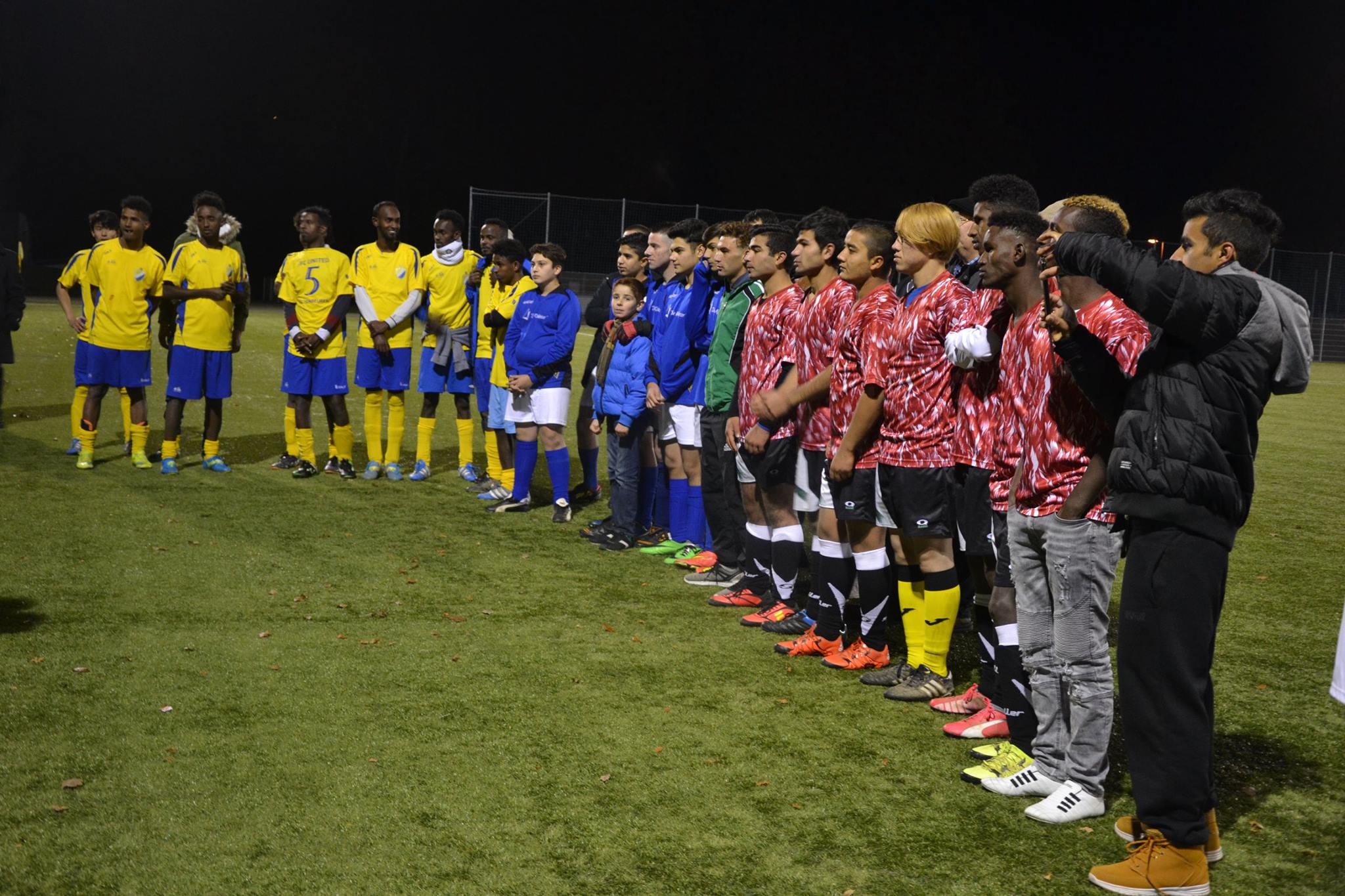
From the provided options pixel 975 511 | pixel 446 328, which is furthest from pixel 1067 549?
pixel 446 328

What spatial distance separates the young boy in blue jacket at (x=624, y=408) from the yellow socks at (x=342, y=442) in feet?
9.01

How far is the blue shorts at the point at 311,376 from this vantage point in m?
9.11

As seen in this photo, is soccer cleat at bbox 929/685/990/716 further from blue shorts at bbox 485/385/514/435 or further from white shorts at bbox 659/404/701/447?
blue shorts at bbox 485/385/514/435

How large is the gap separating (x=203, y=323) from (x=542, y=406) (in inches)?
125

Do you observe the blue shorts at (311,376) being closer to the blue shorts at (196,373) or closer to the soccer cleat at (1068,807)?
the blue shorts at (196,373)

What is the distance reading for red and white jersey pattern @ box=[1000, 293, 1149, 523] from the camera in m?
3.35

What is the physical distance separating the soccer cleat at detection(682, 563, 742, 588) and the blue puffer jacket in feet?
3.94

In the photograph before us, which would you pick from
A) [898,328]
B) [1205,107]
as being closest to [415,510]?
[898,328]

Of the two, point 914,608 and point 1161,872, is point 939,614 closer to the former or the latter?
point 914,608

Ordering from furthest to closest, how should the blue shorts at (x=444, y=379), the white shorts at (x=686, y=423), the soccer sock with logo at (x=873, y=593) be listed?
1. the blue shorts at (x=444, y=379)
2. the white shorts at (x=686, y=423)
3. the soccer sock with logo at (x=873, y=593)

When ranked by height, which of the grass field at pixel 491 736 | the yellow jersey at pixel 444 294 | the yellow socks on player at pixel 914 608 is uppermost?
the yellow jersey at pixel 444 294

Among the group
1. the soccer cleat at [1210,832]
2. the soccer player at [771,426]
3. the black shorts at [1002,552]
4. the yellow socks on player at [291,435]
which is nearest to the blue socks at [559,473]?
the soccer player at [771,426]

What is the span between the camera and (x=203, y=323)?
9070 mm

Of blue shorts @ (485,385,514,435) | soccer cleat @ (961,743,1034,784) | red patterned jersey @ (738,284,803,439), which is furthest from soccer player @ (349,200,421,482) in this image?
soccer cleat @ (961,743,1034,784)
